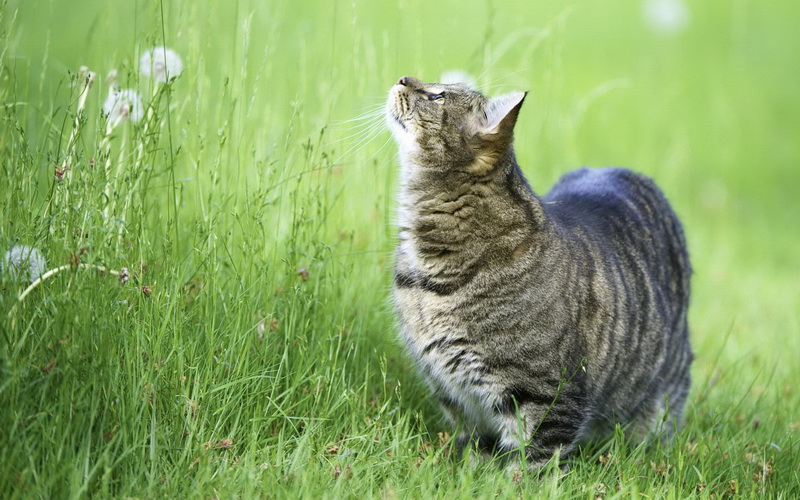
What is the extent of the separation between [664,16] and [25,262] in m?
9.42

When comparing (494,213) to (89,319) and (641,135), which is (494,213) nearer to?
(89,319)

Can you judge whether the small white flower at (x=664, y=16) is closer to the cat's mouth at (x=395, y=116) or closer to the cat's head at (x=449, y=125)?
the cat's head at (x=449, y=125)

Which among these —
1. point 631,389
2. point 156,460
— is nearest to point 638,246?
point 631,389

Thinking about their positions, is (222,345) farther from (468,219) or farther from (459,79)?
(459,79)

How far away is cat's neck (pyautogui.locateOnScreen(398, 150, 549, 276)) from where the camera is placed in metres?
2.90

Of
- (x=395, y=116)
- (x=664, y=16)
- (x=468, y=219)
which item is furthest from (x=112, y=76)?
(x=664, y=16)

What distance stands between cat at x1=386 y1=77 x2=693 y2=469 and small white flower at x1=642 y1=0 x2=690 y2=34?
7763 mm

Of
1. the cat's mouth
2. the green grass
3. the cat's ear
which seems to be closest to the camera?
the green grass

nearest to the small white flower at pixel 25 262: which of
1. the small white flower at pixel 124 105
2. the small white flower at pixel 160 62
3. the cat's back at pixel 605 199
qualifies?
the small white flower at pixel 124 105

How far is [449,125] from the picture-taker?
2969mm

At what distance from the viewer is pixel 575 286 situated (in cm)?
301

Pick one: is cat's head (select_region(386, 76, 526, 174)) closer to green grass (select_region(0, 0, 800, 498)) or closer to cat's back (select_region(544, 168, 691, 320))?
green grass (select_region(0, 0, 800, 498))

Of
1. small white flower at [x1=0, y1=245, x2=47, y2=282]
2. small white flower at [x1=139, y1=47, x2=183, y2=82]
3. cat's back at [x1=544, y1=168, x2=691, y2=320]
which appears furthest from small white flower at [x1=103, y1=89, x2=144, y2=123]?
cat's back at [x1=544, y1=168, x2=691, y2=320]

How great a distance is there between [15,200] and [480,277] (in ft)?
5.16
